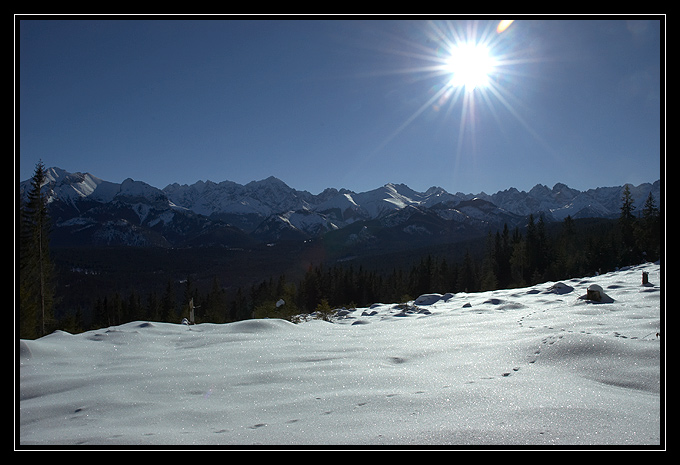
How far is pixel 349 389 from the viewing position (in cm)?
356

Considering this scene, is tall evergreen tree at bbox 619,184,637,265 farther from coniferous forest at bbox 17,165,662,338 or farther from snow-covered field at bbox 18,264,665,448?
snow-covered field at bbox 18,264,665,448

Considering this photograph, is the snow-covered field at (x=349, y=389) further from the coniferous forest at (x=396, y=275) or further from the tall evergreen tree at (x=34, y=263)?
the coniferous forest at (x=396, y=275)

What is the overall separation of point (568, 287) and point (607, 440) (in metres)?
14.4

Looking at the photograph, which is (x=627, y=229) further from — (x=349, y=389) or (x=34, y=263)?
(x=34, y=263)

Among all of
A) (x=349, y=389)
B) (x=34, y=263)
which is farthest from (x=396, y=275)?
(x=349, y=389)

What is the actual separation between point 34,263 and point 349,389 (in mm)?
30068

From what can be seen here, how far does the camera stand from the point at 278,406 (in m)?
3.16

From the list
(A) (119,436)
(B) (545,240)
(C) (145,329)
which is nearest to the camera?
(A) (119,436)

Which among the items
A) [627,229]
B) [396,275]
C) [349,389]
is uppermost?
[627,229]

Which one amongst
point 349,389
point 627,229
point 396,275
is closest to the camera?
point 349,389

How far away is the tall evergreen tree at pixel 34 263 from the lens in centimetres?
2305
